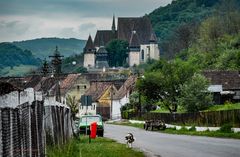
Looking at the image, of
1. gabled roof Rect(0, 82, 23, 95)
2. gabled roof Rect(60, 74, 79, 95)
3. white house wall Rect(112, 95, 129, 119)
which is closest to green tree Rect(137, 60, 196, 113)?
white house wall Rect(112, 95, 129, 119)

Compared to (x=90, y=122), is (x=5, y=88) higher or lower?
higher

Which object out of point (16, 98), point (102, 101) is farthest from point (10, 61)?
point (102, 101)

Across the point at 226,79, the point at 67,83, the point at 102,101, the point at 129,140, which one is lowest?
the point at 129,140

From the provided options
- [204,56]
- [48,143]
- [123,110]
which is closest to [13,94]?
[48,143]

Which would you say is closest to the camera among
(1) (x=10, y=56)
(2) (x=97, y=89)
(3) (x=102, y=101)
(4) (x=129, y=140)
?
(4) (x=129, y=140)

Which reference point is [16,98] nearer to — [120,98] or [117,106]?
[120,98]

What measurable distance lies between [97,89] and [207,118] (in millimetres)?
82880

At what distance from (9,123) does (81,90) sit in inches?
5183

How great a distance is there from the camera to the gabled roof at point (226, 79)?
264 feet

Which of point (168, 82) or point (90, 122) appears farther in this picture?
point (168, 82)

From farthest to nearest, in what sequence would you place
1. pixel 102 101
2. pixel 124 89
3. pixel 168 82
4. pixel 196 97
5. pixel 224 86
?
pixel 102 101 → pixel 124 89 → pixel 224 86 → pixel 168 82 → pixel 196 97

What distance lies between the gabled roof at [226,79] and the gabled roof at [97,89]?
4514 centimetres

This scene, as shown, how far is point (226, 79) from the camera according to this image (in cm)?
8231

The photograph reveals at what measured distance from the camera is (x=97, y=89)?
433 feet
